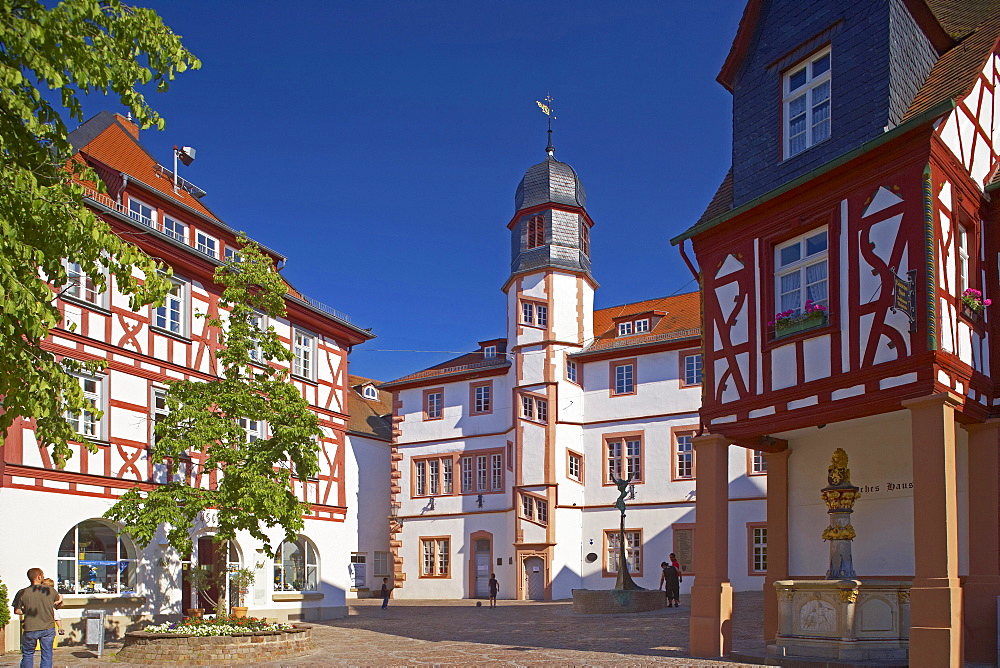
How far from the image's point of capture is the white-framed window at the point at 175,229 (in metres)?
25.4

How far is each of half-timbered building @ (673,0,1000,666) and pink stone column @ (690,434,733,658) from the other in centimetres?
3

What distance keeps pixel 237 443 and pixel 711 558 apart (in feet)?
29.6

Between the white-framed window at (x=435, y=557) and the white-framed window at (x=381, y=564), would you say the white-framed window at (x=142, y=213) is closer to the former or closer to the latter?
the white-framed window at (x=435, y=557)

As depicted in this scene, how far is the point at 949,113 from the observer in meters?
13.4

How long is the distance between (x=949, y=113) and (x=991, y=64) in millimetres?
2625

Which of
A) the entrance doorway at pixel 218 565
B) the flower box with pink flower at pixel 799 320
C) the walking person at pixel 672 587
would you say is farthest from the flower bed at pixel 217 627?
the walking person at pixel 672 587

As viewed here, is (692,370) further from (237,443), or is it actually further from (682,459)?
(237,443)

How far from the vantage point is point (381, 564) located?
45062 mm

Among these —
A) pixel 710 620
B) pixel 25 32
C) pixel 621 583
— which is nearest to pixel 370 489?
pixel 621 583

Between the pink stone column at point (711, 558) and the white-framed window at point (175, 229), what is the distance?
48.8 feet

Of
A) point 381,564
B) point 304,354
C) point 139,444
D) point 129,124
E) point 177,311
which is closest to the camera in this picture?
point 139,444

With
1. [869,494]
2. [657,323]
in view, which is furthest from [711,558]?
[657,323]

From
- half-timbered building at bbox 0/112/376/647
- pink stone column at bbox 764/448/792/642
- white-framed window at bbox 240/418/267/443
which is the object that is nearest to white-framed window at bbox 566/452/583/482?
half-timbered building at bbox 0/112/376/647

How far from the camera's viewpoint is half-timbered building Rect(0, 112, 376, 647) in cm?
2045
